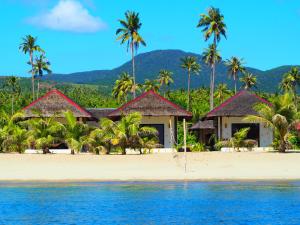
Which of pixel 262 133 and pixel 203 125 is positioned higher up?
pixel 203 125

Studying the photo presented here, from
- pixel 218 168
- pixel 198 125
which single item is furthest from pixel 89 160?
pixel 198 125

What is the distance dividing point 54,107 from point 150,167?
14.4 meters

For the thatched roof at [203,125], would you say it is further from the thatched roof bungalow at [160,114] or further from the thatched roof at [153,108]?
the thatched roof at [153,108]

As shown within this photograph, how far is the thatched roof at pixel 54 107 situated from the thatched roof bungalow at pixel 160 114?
81.5 inches

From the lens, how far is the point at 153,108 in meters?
40.5

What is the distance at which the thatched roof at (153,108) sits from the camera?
4009 centimetres

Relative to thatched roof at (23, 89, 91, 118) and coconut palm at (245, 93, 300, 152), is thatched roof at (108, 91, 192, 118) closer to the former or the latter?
thatched roof at (23, 89, 91, 118)

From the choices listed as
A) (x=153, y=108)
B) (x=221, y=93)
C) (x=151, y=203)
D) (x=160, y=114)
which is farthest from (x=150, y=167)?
(x=221, y=93)

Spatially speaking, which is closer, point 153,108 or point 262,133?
point 262,133

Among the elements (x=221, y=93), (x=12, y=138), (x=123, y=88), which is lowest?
(x=12, y=138)

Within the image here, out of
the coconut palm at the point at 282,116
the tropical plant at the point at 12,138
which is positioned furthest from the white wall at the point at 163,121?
the tropical plant at the point at 12,138

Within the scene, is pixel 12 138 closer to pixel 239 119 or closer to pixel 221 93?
pixel 239 119

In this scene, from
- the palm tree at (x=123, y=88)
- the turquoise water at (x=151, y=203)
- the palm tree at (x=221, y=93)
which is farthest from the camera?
the palm tree at (x=221, y=93)

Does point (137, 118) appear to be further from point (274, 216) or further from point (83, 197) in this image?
→ point (274, 216)
